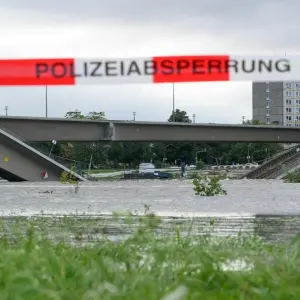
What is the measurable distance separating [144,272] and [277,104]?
104771 mm

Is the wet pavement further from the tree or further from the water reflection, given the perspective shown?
the tree

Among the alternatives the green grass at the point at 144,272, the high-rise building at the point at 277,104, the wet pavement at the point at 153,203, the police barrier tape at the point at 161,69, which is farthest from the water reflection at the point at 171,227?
the high-rise building at the point at 277,104

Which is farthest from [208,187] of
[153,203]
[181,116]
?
[181,116]

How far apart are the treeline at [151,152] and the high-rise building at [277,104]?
187 inches

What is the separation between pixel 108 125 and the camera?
193ft

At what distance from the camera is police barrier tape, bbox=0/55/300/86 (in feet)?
42.1

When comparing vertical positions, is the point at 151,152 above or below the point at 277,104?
below

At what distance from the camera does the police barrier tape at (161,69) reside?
42.1ft

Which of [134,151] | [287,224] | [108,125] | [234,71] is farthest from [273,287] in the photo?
[134,151]

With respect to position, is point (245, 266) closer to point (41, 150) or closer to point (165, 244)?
point (165, 244)

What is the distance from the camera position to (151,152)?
362ft

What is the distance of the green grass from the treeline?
54728mm

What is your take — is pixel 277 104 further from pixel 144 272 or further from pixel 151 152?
pixel 144 272

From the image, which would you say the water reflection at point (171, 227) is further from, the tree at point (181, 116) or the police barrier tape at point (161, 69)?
the tree at point (181, 116)
